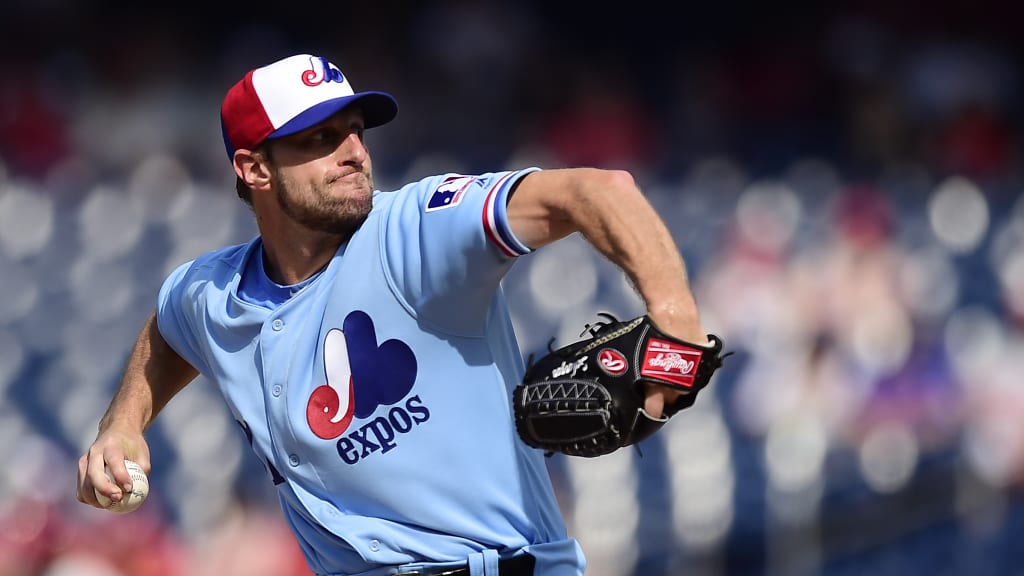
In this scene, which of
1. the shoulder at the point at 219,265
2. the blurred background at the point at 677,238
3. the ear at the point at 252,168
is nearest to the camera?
the ear at the point at 252,168

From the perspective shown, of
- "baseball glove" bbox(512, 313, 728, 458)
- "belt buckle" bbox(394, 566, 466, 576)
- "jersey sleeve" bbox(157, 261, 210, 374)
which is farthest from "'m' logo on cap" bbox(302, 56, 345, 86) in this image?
"belt buckle" bbox(394, 566, 466, 576)

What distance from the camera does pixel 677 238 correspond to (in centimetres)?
739

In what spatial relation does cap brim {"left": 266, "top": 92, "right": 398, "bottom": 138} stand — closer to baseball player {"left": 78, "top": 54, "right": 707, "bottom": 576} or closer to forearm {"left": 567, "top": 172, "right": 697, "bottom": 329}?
baseball player {"left": 78, "top": 54, "right": 707, "bottom": 576}

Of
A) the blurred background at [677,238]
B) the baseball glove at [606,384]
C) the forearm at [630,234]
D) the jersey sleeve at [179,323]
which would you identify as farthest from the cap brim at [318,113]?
the blurred background at [677,238]

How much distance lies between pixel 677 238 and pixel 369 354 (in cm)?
530

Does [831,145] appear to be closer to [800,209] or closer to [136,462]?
[800,209]

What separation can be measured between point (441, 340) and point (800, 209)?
20.5ft

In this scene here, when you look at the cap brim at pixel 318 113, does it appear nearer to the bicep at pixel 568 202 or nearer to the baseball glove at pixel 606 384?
the bicep at pixel 568 202

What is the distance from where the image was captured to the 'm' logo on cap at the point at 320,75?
2.38m

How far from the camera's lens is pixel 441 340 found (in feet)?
7.29

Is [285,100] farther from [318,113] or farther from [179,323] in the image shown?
[179,323]

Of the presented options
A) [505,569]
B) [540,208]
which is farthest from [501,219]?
[505,569]

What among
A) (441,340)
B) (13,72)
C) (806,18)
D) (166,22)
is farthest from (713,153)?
(441,340)

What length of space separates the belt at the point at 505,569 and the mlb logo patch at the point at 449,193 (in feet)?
2.06
